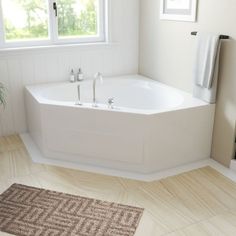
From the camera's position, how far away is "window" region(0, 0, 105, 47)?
3363mm

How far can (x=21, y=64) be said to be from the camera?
11.3ft

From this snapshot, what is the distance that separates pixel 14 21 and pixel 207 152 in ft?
7.68

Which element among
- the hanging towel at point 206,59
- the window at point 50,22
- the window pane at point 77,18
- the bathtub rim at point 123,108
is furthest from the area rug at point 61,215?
the window pane at point 77,18

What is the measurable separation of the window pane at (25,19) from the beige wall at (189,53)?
3.72ft

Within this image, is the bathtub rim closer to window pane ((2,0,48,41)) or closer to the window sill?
the window sill

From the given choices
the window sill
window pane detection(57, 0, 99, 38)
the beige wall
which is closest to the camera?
the beige wall

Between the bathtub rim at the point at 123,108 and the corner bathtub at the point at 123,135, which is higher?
the bathtub rim at the point at 123,108

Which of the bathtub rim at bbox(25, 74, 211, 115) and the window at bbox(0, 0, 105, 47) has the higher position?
the window at bbox(0, 0, 105, 47)

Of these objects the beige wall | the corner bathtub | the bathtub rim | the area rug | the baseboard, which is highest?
the beige wall

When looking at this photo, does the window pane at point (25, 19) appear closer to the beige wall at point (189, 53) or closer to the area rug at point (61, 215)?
the beige wall at point (189, 53)

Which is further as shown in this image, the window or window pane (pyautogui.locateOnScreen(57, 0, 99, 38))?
window pane (pyautogui.locateOnScreen(57, 0, 99, 38))

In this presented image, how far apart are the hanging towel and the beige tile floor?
78 cm

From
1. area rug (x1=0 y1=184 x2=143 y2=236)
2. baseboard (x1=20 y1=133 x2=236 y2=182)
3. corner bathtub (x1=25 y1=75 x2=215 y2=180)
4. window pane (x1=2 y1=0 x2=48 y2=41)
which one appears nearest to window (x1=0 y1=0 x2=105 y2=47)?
window pane (x1=2 y1=0 x2=48 y2=41)

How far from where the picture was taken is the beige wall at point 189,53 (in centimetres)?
267
